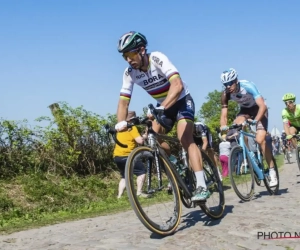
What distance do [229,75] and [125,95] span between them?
3085 millimetres

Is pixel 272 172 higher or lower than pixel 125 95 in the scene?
lower

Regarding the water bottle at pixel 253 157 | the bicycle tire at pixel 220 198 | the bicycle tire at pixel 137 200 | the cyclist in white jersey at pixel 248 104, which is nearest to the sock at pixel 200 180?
the bicycle tire at pixel 220 198

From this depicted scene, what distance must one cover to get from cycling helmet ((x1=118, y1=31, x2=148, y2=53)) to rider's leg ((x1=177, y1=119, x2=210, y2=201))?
1105 mm

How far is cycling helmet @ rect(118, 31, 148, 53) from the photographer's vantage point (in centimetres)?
537

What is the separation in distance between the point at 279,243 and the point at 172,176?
1424 mm

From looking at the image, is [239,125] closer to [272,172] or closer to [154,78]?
[272,172]

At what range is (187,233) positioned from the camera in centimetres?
522

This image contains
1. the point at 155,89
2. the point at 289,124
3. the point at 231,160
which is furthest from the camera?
the point at 289,124

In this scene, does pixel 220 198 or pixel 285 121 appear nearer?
pixel 220 198

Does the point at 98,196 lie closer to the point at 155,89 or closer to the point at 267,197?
the point at 267,197

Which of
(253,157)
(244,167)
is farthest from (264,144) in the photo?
(244,167)

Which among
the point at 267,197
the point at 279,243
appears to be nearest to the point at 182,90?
the point at 279,243

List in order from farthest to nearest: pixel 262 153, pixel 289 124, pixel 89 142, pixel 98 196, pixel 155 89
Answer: pixel 89 142, pixel 289 124, pixel 98 196, pixel 262 153, pixel 155 89

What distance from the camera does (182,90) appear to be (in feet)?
18.2
